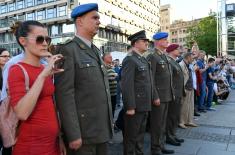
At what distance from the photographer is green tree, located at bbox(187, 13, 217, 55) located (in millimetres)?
52250

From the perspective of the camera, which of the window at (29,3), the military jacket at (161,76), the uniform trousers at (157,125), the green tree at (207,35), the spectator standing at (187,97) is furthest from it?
the green tree at (207,35)

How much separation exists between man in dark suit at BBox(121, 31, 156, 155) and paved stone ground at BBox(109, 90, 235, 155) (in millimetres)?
752

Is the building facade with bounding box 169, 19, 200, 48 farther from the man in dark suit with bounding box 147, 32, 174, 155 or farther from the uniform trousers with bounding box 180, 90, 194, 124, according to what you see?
the man in dark suit with bounding box 147, 32, 174, 155

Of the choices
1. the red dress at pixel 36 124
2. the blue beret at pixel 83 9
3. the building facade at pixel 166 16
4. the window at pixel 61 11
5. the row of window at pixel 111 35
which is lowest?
the red dress at pixel 36 124

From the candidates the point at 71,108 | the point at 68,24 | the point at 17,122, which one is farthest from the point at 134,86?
the point at 68,24

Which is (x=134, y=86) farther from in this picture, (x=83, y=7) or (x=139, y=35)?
A: (x=83, y=7)

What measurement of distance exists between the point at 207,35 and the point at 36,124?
175 feet

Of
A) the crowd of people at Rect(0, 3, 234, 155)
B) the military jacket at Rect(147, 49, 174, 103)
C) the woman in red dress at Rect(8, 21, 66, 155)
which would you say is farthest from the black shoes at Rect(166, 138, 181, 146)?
the woman in red dress at Rect(8, 21, 66, 155)

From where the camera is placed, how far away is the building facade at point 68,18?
4266 cm

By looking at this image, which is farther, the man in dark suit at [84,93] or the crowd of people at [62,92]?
the man in dark suit at [84,93]

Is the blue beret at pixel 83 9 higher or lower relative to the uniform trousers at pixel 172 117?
higher

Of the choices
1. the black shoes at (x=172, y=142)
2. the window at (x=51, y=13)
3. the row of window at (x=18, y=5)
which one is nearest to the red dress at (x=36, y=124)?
the black shoes at (x=172, y=142)

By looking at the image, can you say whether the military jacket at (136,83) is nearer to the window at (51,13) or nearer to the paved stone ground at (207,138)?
the paved stone ground at (207,138)

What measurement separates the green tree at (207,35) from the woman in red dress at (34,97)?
4826cm
